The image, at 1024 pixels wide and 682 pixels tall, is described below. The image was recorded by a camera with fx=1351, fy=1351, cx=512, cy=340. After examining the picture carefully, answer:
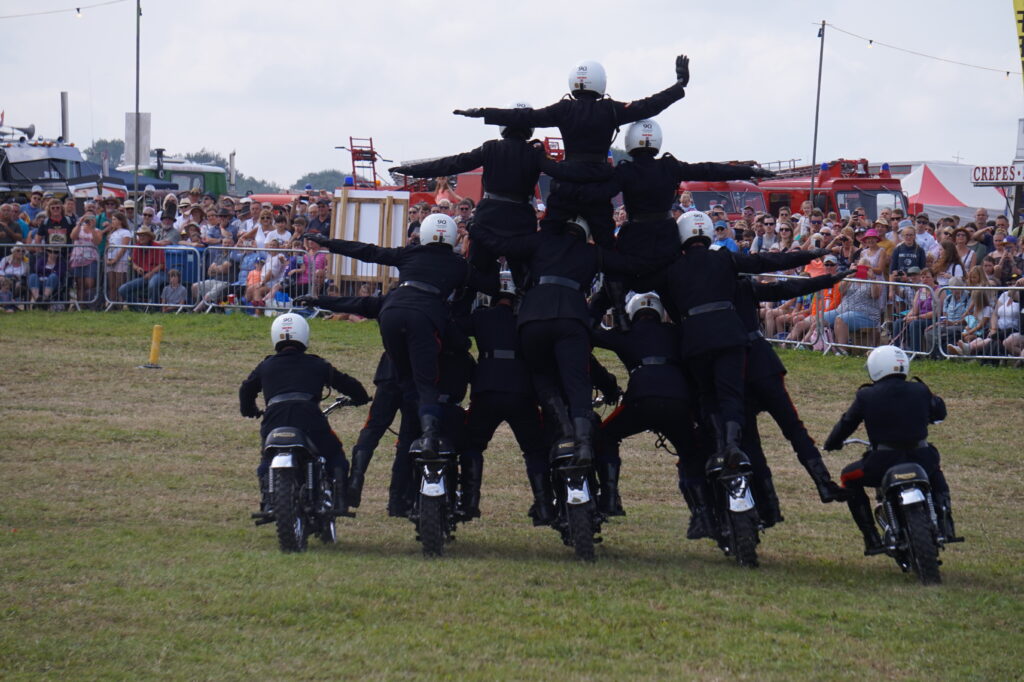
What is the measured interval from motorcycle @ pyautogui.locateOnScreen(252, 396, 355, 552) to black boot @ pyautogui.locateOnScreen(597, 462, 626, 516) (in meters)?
1.79

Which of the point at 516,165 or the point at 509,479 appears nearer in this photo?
the point at 516,165

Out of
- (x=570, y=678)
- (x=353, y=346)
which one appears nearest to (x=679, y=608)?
(x=570, y=678)

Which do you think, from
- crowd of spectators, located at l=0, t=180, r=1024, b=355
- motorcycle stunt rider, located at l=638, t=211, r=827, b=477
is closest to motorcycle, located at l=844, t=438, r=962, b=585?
motorcycle stunt rider, located at l=638, t=211, r=827, b=477

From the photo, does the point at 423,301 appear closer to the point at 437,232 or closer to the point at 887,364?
the point at 437,232

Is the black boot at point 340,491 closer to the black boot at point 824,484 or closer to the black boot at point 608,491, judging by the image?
the black boot at point 608,491

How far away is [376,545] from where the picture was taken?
9.42 meters

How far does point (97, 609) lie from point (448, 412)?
9.53 ft

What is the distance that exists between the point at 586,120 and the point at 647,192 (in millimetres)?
671

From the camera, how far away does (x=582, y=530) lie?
871cm

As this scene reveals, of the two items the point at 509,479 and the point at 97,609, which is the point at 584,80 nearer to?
the point at 509,479

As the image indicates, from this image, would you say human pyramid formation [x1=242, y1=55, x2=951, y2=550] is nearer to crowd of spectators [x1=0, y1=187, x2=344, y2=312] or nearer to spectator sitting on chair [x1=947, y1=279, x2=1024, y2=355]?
spectator sitting on chair [x1=947, y1=279, x2=1024, y2=355]

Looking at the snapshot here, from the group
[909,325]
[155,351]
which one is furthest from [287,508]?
[909,325]

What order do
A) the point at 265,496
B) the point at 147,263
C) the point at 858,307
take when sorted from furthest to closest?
the point at 147,263
the point at 858,307
the point at 265,496

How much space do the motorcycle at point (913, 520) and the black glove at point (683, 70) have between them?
318cm
